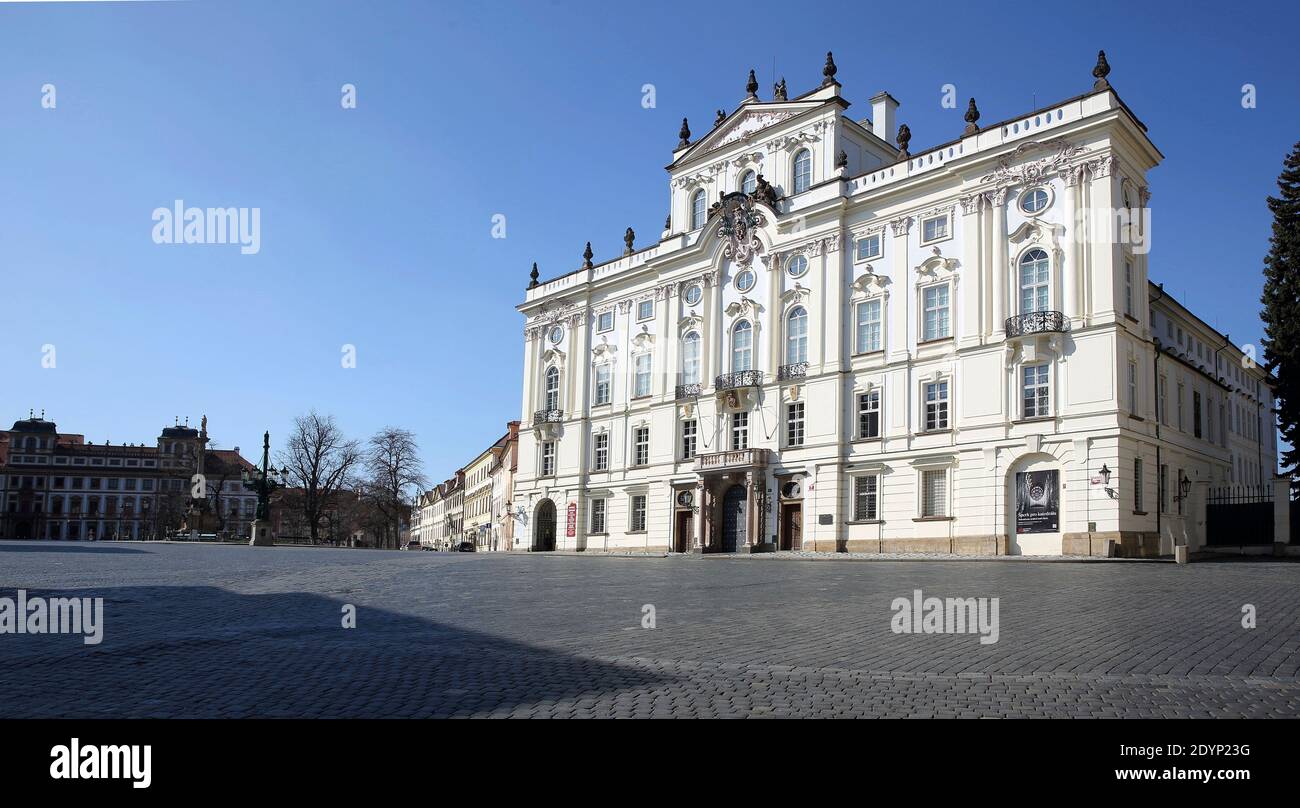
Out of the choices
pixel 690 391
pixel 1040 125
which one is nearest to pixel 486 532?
pixel 690 391

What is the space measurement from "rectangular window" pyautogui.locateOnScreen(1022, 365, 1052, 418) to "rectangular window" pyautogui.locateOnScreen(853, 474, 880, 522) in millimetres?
7713

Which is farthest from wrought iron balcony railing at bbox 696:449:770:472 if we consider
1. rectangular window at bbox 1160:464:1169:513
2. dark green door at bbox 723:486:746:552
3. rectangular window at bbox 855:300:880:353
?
rectangular window at bbox 1160:464:1169:513

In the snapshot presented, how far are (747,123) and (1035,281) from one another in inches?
793

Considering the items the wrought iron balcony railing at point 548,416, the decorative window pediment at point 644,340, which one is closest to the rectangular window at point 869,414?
the decorative window pediment at point 644,340

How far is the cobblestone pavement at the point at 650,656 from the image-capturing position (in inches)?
309

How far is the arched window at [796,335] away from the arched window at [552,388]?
18.9m

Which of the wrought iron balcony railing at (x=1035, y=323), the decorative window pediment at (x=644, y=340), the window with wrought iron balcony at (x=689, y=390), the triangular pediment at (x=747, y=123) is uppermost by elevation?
the triangular pediment at (x=747, y=123)

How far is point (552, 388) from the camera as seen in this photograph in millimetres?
64938

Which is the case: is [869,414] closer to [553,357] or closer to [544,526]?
[553,357]

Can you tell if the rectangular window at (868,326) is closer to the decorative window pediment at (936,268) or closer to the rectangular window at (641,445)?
the decorative window pediment at (936,268)

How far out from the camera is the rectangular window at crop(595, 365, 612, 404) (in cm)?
6056

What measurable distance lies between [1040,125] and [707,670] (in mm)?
37249

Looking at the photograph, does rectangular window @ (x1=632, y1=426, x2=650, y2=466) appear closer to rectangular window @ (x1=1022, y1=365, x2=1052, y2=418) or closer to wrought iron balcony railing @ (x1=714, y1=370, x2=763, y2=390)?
wrought iron balcony railing @ (x1=714, y1=370, x2=763, y2=390)
